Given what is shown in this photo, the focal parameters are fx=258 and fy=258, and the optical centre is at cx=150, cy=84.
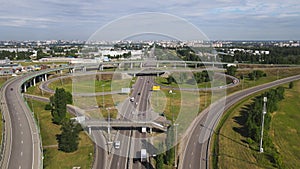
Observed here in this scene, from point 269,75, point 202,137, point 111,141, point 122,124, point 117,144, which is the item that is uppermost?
point 269,75

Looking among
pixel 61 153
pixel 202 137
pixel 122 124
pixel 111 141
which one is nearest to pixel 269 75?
pixel 202 137

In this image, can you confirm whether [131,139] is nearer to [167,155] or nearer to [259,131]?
[167,155]

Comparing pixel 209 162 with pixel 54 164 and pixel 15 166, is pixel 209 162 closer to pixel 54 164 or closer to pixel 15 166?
pixel 54 164

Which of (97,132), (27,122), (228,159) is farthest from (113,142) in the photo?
(228,159)

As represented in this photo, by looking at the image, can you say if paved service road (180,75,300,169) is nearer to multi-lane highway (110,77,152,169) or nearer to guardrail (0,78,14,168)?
multi-lane highway (110,77,152,169)

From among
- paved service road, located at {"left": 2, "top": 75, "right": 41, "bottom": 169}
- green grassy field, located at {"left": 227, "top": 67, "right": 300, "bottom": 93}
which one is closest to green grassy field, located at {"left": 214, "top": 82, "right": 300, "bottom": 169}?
paved service road, located at {"left": 2, "top": 75, "right": 41, "bottom": 169}

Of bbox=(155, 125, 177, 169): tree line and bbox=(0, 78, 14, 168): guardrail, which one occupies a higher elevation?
bbox=(0, 78, 14, 168): guardrail
